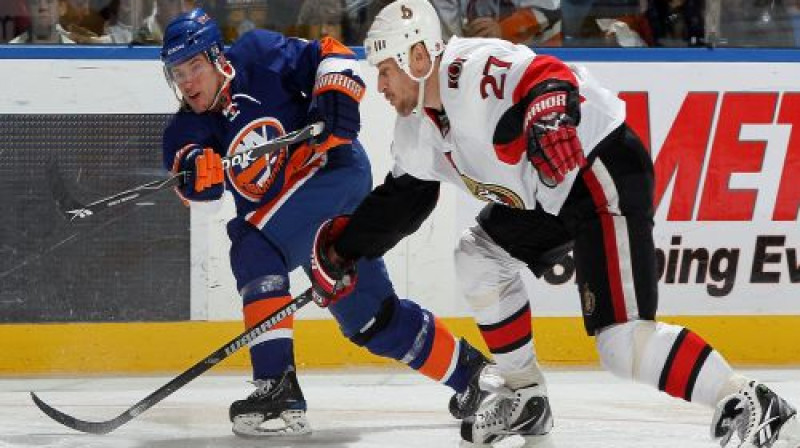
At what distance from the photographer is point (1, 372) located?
4.81 meters

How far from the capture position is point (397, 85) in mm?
3121

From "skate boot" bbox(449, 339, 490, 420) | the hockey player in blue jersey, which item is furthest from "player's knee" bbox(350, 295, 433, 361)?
"skate boot" bbox(449, 339, 490, 420)

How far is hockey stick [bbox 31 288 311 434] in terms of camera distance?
365cm

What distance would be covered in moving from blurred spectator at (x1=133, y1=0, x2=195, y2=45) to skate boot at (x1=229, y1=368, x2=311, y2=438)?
58.6 inches

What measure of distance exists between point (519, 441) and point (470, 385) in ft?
0.85

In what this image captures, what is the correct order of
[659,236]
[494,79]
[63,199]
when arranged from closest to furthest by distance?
[494,79] → [63,199] → [659,236]

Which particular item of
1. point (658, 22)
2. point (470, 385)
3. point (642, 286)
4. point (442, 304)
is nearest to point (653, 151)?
point (658, 22)

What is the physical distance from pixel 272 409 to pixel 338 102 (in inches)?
28.1

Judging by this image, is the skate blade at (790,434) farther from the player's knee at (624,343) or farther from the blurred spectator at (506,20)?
the blurred spectator at (506,20)

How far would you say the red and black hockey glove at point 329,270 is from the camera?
3.41m

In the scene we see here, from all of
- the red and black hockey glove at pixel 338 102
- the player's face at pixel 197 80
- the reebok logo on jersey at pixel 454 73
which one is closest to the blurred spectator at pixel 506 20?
the red and black hockey glove at pixel 338 102

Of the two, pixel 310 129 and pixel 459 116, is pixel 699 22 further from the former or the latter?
pixel 459 116

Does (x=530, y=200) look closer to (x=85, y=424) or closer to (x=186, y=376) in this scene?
(x=186, y=376)

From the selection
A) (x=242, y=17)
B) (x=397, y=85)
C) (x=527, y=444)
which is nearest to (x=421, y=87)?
(x=397, y=85)
